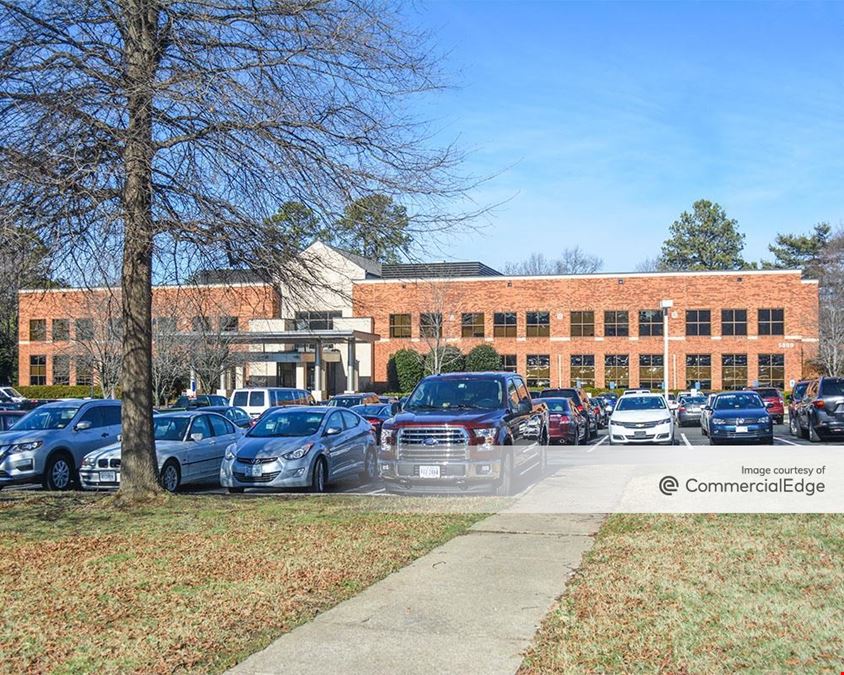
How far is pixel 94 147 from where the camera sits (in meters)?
11.6

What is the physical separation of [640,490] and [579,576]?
20.0 feet

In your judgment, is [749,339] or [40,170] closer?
Result: [40,170]

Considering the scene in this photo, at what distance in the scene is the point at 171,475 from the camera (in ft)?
53.6

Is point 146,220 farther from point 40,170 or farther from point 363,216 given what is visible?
point 363,216

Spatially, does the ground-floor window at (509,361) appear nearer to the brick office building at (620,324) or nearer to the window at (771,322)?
the brick office building at (620,324)

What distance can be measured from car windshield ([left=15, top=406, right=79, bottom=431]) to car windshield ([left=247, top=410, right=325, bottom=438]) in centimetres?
404

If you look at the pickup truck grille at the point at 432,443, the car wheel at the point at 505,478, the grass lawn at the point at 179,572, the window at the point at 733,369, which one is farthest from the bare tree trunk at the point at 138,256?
the window at the point at 733,369

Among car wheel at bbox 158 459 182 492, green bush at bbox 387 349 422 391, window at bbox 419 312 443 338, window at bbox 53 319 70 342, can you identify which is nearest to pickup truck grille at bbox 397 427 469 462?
car wheel at bbox 158 459 182 492

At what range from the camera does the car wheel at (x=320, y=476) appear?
15.6 m

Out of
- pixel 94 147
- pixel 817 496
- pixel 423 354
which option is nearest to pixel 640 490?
pixel 817 496

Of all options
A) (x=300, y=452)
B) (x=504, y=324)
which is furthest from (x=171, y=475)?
(x=504, y=324)

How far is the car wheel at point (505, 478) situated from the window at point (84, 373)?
38667 millimetres

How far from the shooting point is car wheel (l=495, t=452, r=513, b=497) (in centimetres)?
1395

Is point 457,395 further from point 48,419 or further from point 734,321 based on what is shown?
point 734,321
